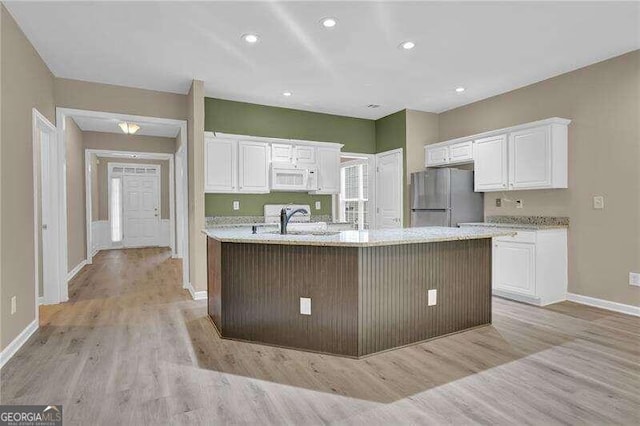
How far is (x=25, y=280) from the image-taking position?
3193 millimetres

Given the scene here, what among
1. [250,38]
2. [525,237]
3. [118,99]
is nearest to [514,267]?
[525,237]

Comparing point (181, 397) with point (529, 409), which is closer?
point (529, 409)

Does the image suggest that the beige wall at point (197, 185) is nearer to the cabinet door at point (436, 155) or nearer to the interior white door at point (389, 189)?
the interior white door at point (389, 189)

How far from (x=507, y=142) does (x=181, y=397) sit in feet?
14.7

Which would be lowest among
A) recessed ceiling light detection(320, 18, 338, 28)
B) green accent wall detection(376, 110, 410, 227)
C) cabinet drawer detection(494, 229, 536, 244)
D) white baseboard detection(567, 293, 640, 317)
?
white baseboard detection(567, 293, 640, 317)

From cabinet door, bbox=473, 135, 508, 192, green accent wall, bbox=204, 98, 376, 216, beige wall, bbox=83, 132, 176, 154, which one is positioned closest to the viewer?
cabinet door, bbox=473, 135, 508, 192

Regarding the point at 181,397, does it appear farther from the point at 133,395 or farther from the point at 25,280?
the point at 25,280

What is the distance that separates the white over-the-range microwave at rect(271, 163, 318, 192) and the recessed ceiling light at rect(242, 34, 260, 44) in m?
2.16

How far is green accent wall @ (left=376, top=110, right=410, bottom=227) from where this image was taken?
5.90 m

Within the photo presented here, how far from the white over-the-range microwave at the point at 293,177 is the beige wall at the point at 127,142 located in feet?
12.1

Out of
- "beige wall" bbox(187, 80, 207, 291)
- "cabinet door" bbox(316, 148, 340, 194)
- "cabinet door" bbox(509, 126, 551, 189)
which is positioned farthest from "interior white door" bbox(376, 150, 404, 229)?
"beige wall" bbox(187, 80, 207, 291)

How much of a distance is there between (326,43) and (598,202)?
3.33m

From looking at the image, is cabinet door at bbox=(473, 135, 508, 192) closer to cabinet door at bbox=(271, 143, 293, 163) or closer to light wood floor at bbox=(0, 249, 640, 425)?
light wood floor at bbox=(0, 249, 640, 425)

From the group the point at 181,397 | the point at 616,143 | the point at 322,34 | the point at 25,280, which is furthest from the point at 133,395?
the point at 616,143
